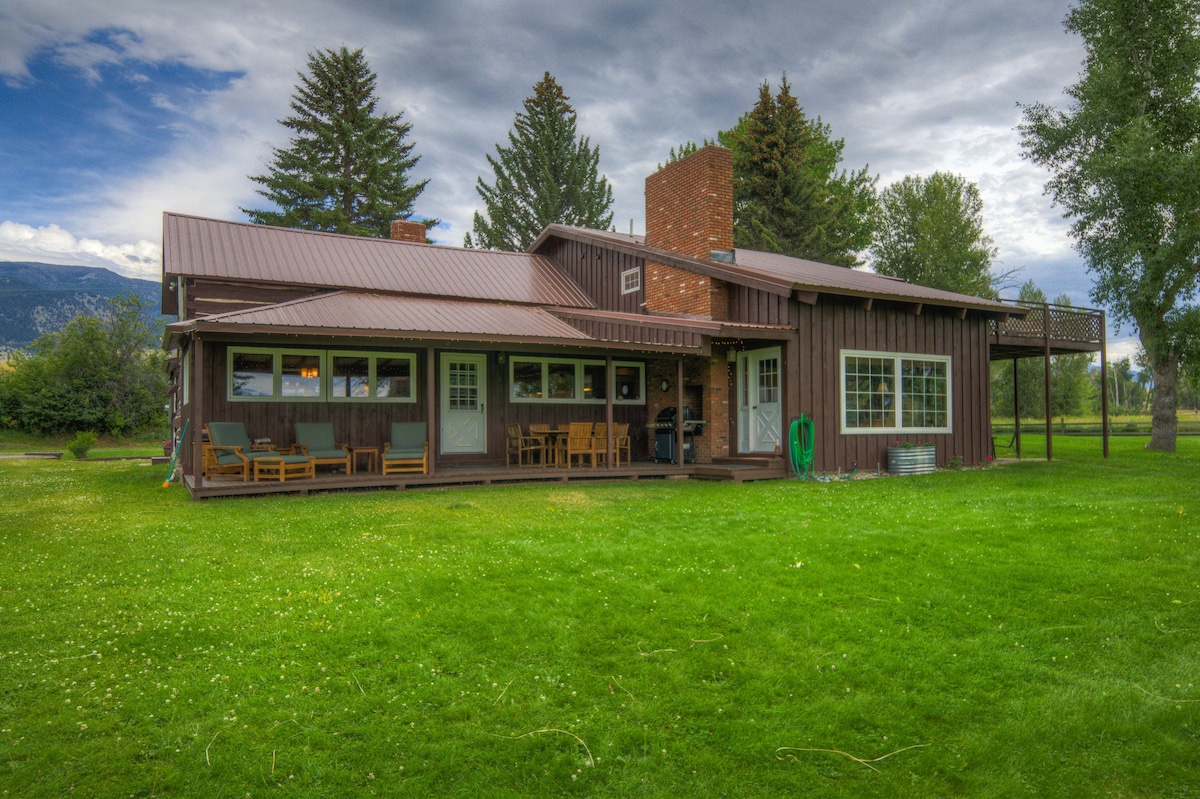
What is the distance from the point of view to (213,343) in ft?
39.7

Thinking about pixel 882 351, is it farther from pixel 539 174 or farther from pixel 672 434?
pixel 539 174

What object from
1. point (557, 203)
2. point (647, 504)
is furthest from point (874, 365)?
point (557, 203)

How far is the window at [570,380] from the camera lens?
14.3 meters

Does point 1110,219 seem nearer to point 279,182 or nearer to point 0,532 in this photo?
point 0,532

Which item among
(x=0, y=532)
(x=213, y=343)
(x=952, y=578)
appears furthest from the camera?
(x=213, y=343)

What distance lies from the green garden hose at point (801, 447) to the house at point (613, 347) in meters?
0.20

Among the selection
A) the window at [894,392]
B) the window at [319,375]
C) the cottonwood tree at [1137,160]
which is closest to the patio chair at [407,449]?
the window at [319,375]

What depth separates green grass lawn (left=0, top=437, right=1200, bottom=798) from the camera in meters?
3.09

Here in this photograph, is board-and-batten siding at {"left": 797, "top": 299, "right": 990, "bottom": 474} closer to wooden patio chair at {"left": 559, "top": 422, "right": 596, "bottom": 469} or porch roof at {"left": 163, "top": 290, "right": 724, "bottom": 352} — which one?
porch roof at {"left": 163, "top": 290, "right": 724, "bottom": 352}

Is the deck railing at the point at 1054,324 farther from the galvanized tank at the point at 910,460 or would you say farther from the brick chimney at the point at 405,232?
the brick chimney at the point at 405,232

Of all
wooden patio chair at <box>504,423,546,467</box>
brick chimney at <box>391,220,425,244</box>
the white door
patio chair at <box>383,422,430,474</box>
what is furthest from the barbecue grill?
brick chimney at <box>391,220,425,244</box>

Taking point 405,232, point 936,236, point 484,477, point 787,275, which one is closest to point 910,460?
point 787,275

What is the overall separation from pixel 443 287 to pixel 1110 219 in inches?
639

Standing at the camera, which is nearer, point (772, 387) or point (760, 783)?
point (760, 783)
